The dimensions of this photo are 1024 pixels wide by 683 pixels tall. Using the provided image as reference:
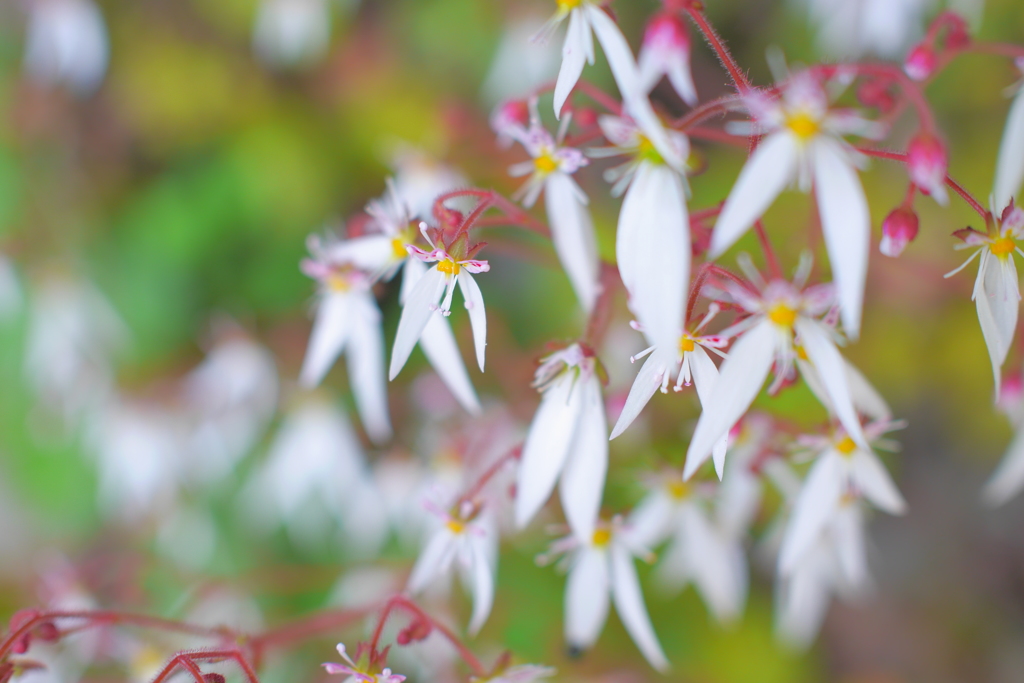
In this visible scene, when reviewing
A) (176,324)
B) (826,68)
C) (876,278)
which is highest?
(176,324)

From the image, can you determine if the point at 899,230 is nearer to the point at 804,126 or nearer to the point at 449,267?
the point at 804,126

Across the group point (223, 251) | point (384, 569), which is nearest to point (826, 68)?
point (384, 569)

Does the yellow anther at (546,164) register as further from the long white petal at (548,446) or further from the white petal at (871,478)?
the white petal at (871,478)

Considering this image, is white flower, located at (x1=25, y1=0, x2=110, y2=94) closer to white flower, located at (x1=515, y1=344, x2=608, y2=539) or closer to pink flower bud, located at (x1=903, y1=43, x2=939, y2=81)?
white flower, located at (x1=515, y1=344, x2=608, y2=539)

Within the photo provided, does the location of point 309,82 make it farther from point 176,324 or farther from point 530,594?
point 530,594

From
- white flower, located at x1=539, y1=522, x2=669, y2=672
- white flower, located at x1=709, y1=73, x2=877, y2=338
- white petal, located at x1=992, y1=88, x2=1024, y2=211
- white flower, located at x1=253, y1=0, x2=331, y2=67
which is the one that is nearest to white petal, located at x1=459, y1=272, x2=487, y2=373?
white flower, located at x1=709, y1=73, x2=877, y2=338

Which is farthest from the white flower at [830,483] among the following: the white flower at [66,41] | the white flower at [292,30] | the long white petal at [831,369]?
the white flower at [66,41]
